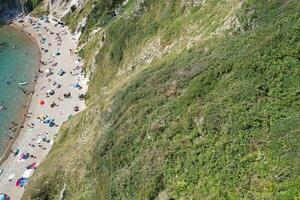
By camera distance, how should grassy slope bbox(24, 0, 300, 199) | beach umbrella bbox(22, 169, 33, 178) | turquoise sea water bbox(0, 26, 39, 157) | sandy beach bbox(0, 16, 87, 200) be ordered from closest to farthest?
1. grassy slope bbox(24, 0, 300, 199)
2. beach umbrella bbox(22, 169, 33, 178)
3. sandy beach bbox(0, 16, 87, 200)
4. turquoise sea water bbox(0, 26, 39, 157)

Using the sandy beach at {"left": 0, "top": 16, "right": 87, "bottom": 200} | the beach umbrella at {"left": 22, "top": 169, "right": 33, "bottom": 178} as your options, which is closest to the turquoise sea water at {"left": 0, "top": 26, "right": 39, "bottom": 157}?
the sandy beach at {"left": 0, "top": 16, "right": 87, "bottom": 200}

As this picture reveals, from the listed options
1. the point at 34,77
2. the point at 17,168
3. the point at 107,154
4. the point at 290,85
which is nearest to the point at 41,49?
the point at 34,77

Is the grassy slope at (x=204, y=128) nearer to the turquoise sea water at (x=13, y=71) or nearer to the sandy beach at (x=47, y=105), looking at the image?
the sandy beach at (x=47, y=105)

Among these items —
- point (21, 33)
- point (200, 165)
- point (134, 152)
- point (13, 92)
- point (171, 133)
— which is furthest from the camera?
point (21, 33)

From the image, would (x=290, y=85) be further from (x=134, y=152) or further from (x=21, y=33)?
(x=21, y=33)

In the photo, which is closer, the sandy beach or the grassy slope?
the grassy slope

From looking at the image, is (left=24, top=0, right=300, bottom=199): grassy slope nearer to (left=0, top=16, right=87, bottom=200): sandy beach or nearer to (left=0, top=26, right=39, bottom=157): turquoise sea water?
(left=0, top=16, right=87, bottom=200): sandy beach
